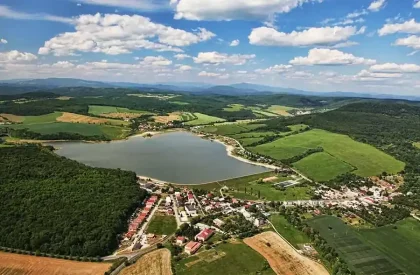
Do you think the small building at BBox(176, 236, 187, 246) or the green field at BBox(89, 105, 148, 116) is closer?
the small building at BBox(176, 236, 187, 246)

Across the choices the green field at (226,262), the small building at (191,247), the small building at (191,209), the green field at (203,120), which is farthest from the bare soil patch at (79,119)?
the green field at (226,262)

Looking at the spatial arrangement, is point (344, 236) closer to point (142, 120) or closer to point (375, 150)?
point (375, 150)

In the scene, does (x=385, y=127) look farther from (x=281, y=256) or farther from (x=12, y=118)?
(x=12, y=118)

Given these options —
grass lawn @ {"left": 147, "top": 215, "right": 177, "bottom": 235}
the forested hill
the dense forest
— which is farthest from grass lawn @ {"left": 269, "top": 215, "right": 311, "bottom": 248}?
the forested hill

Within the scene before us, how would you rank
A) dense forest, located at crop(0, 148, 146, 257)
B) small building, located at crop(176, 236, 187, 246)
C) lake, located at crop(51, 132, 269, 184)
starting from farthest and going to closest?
lake, located at crop(51, 132, 269, 184), small building, located at crop(176, 236, 187, 246), dense forest, located at crop(0, 148, 146, 257)

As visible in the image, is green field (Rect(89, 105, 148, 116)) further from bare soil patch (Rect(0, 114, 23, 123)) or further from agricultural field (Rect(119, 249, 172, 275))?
agricultural field (Rect(119, 249, 172, 275))

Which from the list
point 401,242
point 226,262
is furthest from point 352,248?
point 226,262

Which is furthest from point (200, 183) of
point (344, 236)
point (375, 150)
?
point (375, 150)
